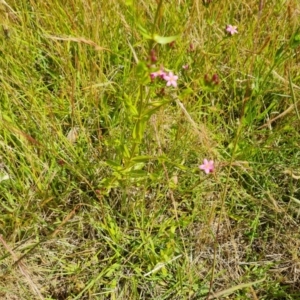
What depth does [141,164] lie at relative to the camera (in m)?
1.20

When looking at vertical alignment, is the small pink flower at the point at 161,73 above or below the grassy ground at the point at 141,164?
above

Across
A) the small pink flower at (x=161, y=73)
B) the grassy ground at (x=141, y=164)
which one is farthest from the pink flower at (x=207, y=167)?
the small pink flower at (x=161, y=73)

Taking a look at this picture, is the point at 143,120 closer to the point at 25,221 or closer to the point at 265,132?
the point at 25,221

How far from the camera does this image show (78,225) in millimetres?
1204

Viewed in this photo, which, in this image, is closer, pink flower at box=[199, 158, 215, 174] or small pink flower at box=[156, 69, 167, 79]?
small pink flower at box=[156, 69, 167, 79]

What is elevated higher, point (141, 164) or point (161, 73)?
point (161, 73)

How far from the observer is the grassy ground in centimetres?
115

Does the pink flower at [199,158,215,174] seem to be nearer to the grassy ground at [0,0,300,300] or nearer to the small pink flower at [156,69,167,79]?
the grassy ground at [0,0,300,300]

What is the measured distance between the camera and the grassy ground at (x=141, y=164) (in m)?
1.15

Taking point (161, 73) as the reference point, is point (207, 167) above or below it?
below

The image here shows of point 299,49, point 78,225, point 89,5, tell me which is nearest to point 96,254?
point 78,225

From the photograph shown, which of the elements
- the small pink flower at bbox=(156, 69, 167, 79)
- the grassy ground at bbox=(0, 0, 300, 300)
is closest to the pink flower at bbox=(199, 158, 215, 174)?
the grassy ground at bbox=(0, 0, 300, 300)

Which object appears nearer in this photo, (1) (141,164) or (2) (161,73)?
(2) (161,73)

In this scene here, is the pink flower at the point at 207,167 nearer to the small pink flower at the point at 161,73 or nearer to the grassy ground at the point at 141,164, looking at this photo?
the grassy ground at the point at 141,164
